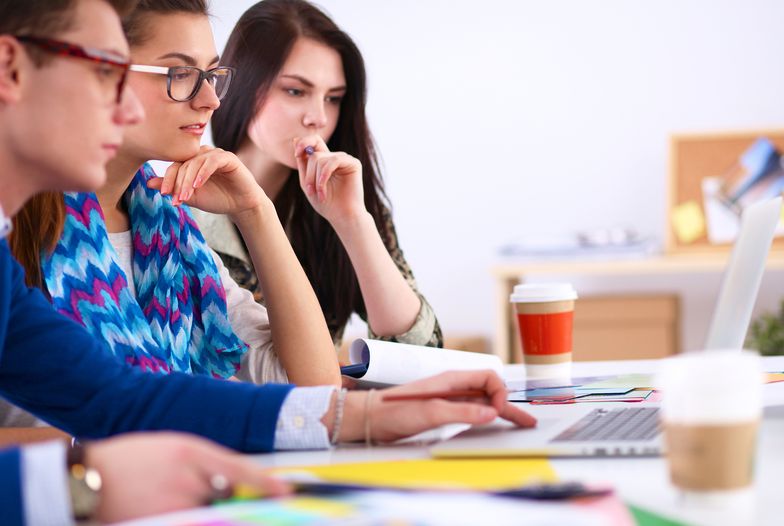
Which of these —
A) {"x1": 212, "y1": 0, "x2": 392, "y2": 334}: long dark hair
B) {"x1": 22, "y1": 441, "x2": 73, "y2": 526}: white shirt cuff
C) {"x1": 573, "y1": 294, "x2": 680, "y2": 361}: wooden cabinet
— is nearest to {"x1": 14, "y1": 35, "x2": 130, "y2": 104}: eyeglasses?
{"x1": 22, "y1": 441, "x2": 73, "y2": 526}: white shirt cuff

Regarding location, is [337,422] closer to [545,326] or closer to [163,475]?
[163,475]

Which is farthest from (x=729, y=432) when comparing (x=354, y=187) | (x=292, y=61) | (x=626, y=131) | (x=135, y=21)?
(x=626, y=131)

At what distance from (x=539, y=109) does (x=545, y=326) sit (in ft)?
8.67

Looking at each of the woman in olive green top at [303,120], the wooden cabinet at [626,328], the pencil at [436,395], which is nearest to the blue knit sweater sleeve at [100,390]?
the pencil at [436,395]

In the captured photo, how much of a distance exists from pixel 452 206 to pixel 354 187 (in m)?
2.14

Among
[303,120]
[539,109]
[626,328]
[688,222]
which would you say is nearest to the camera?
[303,120]

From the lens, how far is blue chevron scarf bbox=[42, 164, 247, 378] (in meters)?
1.44

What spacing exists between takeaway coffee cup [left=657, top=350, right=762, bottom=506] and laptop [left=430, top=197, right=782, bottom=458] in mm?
203

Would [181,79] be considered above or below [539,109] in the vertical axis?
above

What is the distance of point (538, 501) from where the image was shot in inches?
26.3

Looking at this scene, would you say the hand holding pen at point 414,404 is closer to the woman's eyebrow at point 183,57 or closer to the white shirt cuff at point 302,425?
the white shirt cuff at point 302,425

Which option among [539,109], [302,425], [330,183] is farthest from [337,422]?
[539,109]

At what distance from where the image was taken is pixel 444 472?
2.91 feet

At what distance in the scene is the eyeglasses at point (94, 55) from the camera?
1030mm
